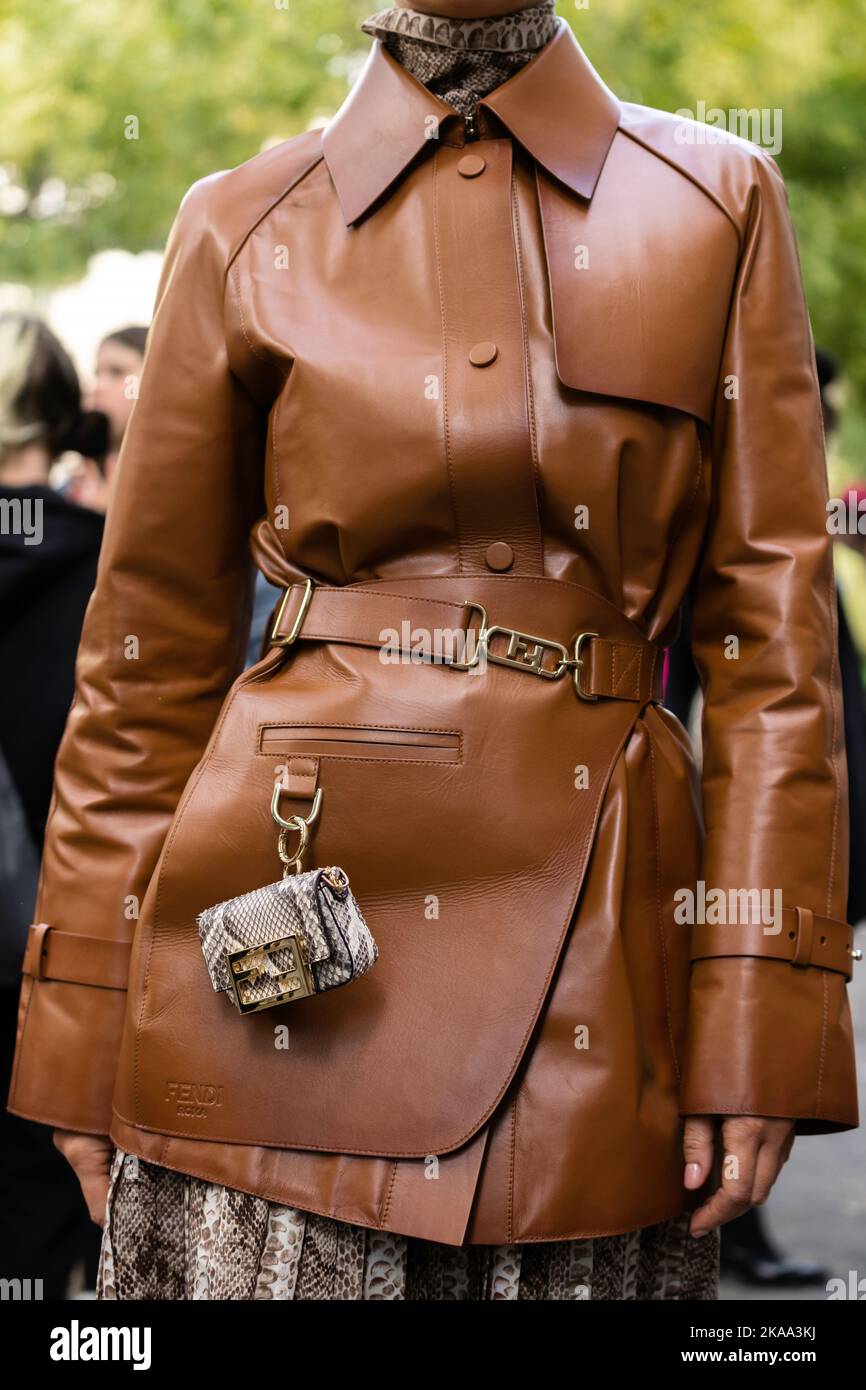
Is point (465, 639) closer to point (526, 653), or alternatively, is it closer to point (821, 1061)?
point (526, 653)

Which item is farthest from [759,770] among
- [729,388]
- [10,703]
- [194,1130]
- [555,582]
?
[10,703]

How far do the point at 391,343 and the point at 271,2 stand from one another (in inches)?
466

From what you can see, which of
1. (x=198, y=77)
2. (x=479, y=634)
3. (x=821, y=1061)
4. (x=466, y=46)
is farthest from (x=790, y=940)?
(x=198, y=77)

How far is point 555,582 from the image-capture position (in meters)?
2.35

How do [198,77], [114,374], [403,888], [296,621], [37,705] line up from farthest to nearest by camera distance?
[198,77] → [114,374] → [37,705] → [296,621] → [403,888]

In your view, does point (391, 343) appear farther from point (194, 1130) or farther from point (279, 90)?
point (279, 90)

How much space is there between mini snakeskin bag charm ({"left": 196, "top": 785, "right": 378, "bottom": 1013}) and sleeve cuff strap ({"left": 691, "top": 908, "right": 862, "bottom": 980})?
426mm

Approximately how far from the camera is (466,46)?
8.15 ft

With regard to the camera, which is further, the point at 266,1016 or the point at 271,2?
the point at 271,2

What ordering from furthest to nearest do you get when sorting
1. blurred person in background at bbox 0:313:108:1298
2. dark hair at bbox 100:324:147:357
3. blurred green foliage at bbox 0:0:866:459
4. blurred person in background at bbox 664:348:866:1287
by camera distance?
1. blurred green foliage at bbox 0:0:866:459
2. dark hair at bbox 100:324:147:357
3. blurred person in background at bbox 664:348:866:1287
4. blurred person in background at bbox 0:313:108:1298

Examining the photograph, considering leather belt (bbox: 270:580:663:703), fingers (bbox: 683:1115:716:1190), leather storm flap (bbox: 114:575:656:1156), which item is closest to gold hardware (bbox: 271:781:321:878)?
leather storm flap (bbox: 114:575:656:1156)

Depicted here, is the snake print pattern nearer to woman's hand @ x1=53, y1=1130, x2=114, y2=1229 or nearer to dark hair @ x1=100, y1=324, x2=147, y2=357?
woman's hand @ x1=53, y1=1130, x2=114, y2=1229

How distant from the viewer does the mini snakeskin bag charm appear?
7.18ft

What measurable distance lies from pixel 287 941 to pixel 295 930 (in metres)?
0.02
